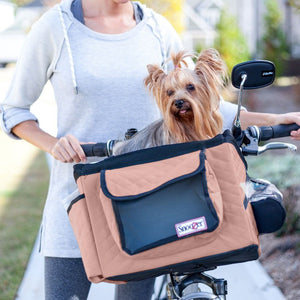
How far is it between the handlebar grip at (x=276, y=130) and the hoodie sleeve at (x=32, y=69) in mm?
925

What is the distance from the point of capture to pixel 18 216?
22.6ft

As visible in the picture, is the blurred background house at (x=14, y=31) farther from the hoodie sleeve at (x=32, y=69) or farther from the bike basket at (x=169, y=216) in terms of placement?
the bike basket at (x=169, y=216)

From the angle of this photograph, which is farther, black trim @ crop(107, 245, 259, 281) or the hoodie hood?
the hoodie hood

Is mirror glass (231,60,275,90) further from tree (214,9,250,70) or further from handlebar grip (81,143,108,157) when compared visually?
tree (214,9,250,70)

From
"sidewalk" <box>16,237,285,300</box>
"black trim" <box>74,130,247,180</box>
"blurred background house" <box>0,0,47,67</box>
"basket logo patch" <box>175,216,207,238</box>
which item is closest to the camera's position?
"basket logo patch" <box>175,216,207,238</box>

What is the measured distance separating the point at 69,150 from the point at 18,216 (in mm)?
5083

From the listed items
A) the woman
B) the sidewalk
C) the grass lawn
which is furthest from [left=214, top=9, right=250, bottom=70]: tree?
the woman

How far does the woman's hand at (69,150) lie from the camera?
205 centimetres

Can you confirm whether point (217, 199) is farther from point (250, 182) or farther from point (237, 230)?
point (250, 182)

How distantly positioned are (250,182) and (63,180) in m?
0.90

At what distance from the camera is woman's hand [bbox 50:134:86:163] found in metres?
2.05

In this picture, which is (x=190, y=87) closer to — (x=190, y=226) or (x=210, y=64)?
(x=210, y=64)

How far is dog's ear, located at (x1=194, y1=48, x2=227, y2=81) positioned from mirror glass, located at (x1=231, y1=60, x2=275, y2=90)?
148mm

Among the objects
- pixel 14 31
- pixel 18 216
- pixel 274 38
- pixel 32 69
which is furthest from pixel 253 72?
pixel 14 31
